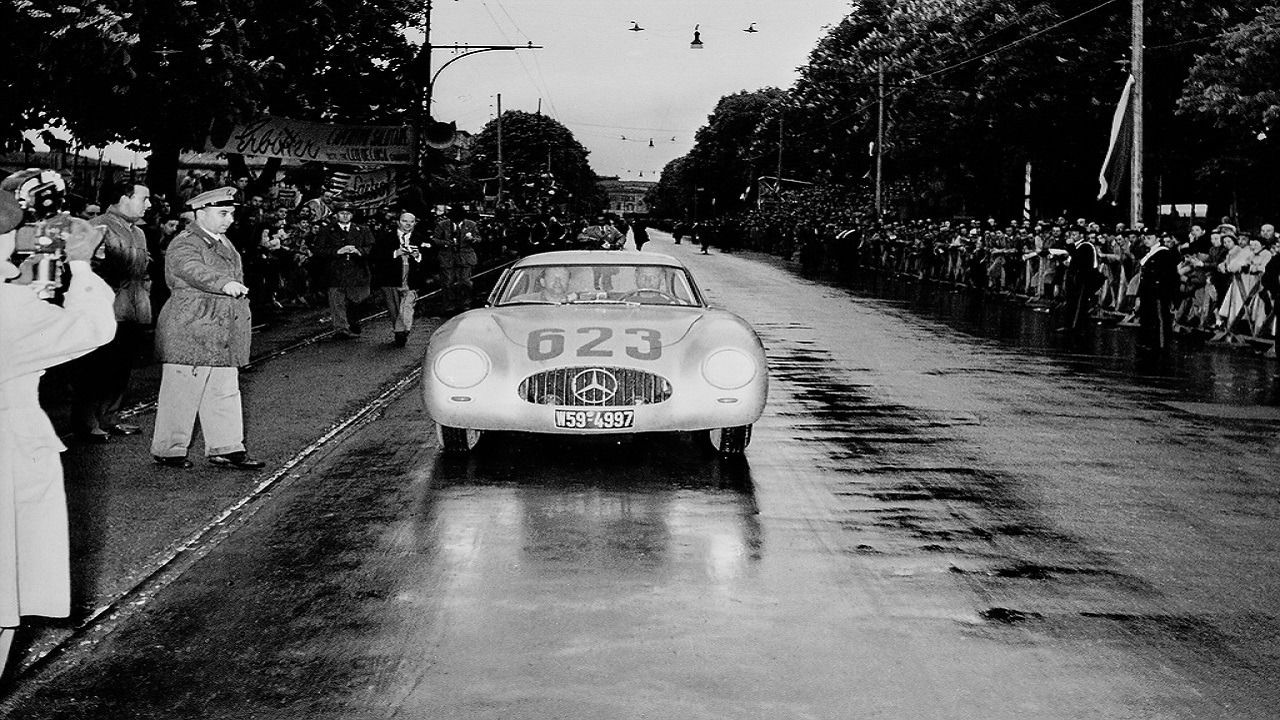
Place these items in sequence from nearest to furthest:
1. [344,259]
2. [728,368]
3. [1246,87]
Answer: [728,368] < [344,259] < [1246,87]

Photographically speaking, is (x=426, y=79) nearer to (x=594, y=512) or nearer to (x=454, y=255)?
(x=454, y=255)

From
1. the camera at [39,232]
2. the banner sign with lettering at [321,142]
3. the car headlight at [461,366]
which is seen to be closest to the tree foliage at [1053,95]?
the banner sign with lettering at [321,142]

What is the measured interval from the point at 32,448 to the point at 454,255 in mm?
17675

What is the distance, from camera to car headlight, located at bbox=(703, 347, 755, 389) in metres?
8.86

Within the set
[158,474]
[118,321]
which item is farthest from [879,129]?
[158,474]

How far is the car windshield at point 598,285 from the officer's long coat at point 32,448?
5.58m

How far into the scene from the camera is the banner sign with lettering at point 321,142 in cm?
2606

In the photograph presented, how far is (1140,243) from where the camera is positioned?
24766 mm

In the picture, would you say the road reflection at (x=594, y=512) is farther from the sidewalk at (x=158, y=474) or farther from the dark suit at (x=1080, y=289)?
the dark suit at (x=1080, y=289)

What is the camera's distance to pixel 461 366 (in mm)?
8914

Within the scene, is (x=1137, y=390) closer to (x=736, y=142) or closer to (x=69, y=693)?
(x=69, y=693)

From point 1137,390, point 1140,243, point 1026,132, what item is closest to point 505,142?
point 1026,132

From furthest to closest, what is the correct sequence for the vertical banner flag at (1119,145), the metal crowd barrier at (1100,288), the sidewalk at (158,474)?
the vertical banner flag at (1119,145) < the metal crowd barrier at (1100,288) < the sidewalk at (158,474)

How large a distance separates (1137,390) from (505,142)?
13027 cm
